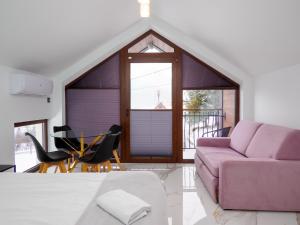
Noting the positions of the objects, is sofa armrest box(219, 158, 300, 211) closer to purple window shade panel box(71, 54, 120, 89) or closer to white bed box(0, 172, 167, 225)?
white bed box(0, 172, 167, 225)

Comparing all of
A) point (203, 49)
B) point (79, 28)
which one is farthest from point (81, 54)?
point (203, 49)

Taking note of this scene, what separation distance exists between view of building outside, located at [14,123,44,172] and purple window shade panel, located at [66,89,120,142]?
0.80 m

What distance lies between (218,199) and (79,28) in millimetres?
3073

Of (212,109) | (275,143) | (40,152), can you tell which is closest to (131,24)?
(212,109)

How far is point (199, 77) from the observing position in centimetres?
485

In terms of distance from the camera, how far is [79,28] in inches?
142

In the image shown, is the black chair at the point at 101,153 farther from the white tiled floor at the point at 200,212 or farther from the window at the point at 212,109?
the window at the point at 212,109

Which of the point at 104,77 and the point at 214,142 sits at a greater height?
the point at 104,77

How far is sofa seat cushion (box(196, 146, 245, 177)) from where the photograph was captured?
2.95m

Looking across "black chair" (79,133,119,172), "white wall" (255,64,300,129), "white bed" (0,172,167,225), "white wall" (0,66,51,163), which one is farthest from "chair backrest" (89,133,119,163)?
"white wall" (255,64,300,129)

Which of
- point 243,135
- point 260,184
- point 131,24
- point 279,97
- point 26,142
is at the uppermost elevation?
point 131,24

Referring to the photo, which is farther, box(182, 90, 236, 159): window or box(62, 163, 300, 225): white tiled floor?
box(182, 90, 236, 159): window

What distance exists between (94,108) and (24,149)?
59.7 inches

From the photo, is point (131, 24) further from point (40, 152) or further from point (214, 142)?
point (40, 152)
